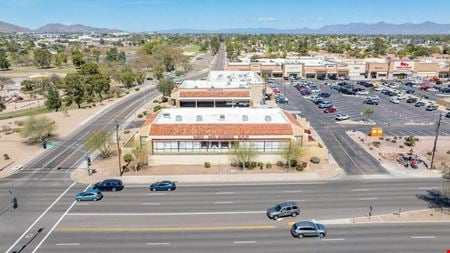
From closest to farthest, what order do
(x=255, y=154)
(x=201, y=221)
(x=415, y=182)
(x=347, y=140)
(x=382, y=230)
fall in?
(x=382, y=230) → (x=201, y=221) → (x=415, y=182) → (x=255, y=154) → (x=347, y=140)

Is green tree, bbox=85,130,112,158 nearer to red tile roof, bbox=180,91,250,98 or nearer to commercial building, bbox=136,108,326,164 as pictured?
commercial building, bbox=136,108,326,164

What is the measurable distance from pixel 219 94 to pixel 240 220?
51.3 metres

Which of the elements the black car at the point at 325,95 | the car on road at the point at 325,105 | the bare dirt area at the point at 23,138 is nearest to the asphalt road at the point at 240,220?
the bare dirt area at the point at 23,138

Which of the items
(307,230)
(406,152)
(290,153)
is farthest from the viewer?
(406,152)

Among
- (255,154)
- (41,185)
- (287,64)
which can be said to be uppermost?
(287,64)

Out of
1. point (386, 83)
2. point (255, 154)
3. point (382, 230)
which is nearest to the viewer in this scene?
point (382, 230)

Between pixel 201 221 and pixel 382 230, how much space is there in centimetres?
2028

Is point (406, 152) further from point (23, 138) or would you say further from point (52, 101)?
point (52, 101)

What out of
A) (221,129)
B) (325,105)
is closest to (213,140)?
(221,129)

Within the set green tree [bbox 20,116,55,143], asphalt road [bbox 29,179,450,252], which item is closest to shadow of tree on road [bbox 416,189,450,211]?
asphalt road [bbox 29,179,450,252]

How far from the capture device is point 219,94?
88.8 m

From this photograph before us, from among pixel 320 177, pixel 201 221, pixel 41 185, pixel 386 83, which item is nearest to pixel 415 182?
pixel 320 177

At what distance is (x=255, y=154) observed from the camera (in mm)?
57094

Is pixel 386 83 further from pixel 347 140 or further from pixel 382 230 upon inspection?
pixel 382 230
